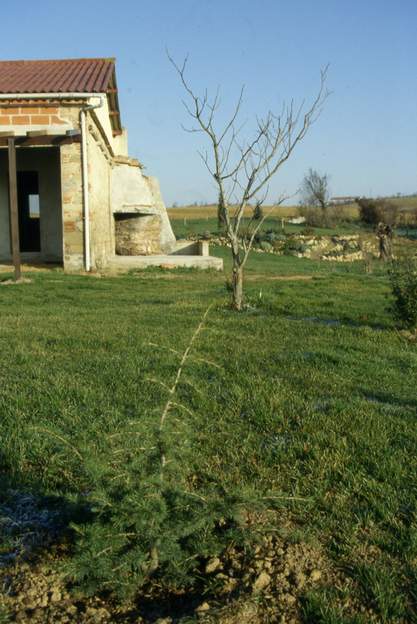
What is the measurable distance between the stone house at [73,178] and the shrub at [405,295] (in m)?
8.00

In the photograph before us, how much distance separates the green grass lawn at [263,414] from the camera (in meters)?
2.65

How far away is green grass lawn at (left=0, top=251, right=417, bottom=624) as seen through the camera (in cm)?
265

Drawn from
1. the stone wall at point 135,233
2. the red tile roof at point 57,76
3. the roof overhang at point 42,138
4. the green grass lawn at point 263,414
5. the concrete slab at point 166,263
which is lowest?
the green grass lawn at point 263,414

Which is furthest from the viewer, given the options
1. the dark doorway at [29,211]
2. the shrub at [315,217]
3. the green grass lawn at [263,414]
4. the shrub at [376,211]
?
the shrub at [376,211]

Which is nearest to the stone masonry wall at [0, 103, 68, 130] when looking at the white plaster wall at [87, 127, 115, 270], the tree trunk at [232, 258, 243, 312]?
the white plaster wall at [87, 127, 115, 270]

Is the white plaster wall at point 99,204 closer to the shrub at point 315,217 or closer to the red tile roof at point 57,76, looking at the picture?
the red tile roof at point 57,76

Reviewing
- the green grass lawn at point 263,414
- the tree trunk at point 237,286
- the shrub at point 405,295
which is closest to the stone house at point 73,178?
the tree trunk at point 237,286

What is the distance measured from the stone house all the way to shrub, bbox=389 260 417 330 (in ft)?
26.3

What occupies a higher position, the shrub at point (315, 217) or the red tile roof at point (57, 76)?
the red tile roof at point (57, 76)

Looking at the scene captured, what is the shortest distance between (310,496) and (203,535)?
28.0 inches

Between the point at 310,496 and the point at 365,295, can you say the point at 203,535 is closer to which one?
the point at 310,496

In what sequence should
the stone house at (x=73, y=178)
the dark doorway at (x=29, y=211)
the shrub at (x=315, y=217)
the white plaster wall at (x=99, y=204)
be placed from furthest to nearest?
1. the shrub at (x=315, y=217)
2. the dark doorway at (x=29, y=211)
3. the white plaster wall at (x=99, y=204)
4. the stone house at (x=73, y=178)

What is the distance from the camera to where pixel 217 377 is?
5.11 metres

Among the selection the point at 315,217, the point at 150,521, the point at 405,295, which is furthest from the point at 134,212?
the point at 315,217
